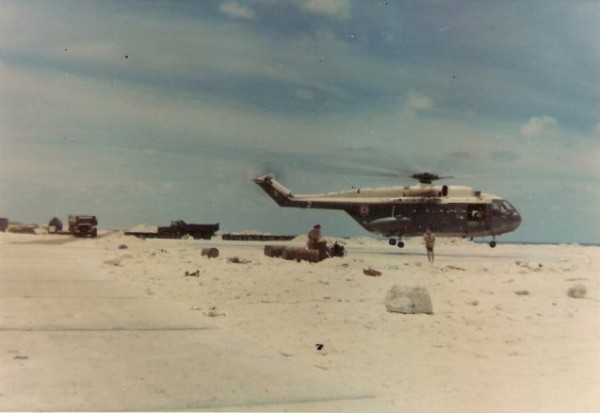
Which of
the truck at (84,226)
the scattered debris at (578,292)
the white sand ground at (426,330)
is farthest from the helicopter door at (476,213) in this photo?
the truck at (84,226)

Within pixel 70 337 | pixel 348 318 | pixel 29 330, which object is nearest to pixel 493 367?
pixel 348 318

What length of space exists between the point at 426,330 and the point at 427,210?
80.5 ft

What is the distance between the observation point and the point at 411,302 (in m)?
10.5

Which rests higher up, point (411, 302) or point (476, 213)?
point (476, 213)

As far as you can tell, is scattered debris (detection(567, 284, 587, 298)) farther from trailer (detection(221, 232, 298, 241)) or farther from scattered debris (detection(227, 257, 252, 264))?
trailer (detection(221, 232, 298, 241))

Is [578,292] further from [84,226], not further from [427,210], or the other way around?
[84,226]

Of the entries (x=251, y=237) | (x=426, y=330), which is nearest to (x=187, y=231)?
(x=251, y=237)

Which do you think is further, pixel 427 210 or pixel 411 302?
pixel 427 210

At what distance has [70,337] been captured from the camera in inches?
295

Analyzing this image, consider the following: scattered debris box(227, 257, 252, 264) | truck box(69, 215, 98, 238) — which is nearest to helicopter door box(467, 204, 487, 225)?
scattered debris box(227, 257, 252, 264)

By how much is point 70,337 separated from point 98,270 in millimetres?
10800

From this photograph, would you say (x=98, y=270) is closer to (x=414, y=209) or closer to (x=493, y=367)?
(x=493, y=367)

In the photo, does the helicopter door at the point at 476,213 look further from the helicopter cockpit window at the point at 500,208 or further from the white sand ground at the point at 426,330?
the white sand ground at the point at 426,330

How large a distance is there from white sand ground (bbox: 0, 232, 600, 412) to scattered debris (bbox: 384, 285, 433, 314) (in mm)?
232
